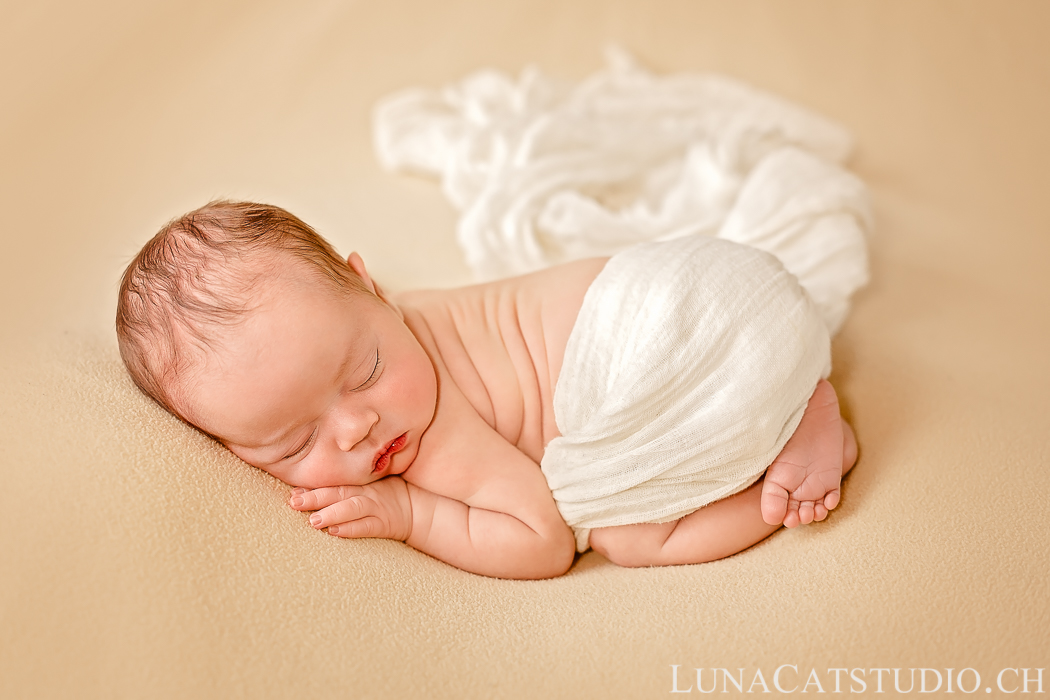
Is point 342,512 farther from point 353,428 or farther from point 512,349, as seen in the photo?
point 512,349

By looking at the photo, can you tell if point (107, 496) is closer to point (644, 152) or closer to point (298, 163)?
point (298, 163)

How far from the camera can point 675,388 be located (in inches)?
41.1

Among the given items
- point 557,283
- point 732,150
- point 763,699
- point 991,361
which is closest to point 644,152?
point 732,150

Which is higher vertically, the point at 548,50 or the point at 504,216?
the point at 548,50

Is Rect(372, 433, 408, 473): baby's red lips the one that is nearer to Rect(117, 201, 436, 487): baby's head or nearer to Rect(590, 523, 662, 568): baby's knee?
Rect(117, 201, 436, 487): baby's head

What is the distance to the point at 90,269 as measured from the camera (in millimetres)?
1527

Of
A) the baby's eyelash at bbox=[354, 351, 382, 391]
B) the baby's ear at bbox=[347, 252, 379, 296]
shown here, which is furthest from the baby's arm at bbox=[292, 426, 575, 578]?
the baby's ear at bbox=[347, 252, 379, 296]

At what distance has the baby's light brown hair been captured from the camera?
97cm

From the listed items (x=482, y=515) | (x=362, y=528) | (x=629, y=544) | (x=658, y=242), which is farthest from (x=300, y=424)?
(x=658, y=242)

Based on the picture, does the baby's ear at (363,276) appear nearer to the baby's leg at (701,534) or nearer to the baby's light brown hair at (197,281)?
the baby's light brown hair at (197,281)

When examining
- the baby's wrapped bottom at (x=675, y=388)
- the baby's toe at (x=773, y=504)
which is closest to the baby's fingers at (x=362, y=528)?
the baby's wrapped bottom at (x=675, y=388)

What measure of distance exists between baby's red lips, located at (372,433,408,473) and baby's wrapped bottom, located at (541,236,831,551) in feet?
0.64

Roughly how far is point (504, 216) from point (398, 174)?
0.39m

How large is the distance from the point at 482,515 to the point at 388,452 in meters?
0.15
